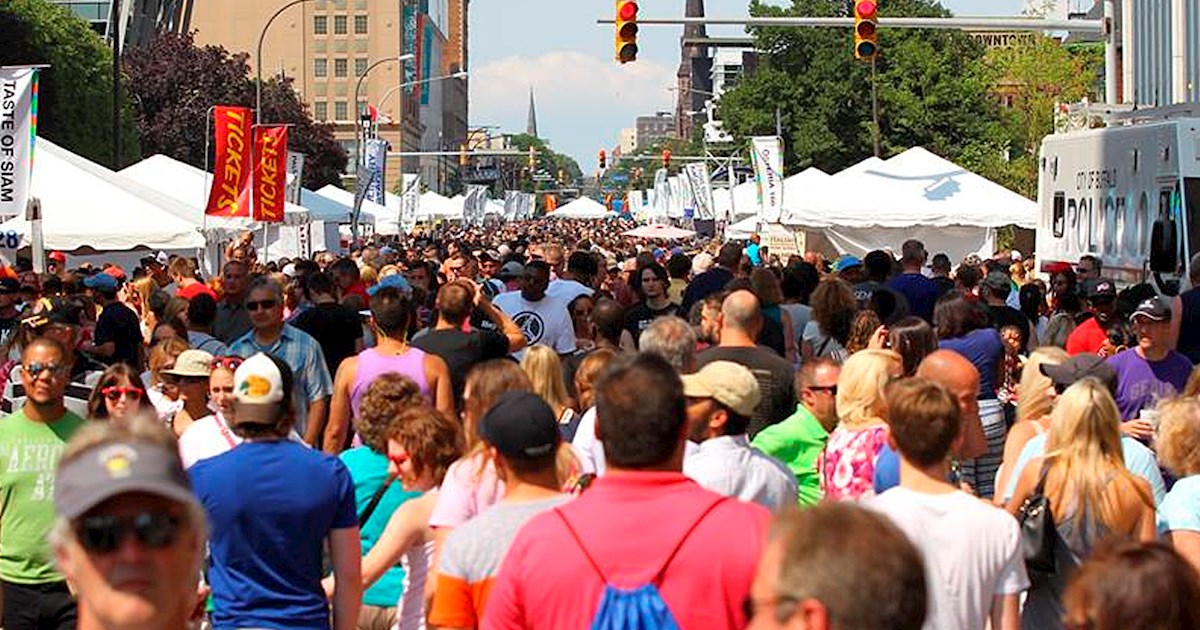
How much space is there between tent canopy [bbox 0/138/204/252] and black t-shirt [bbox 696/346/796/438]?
15.7m

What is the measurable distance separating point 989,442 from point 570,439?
2039mm

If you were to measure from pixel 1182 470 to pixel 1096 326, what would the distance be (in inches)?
230

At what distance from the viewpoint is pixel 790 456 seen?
311 inches

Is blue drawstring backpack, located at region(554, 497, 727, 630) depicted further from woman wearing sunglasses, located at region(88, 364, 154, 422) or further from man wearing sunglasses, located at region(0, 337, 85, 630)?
woman wearing sunglasses, located at region(88, 364, 154, 422)

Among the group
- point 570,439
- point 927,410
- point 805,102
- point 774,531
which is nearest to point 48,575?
point 570,439

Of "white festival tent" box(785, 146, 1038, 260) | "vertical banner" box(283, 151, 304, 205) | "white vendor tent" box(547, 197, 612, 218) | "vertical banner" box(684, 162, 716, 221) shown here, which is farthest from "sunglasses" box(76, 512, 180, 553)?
"white vendor tent" box(547, 197, 612, 218)

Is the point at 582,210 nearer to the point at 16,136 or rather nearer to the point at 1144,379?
the point at 16,136

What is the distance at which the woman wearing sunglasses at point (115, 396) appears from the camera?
333 inches

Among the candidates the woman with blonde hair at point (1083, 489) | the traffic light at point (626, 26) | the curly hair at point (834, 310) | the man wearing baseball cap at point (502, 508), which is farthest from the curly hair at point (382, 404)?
the traffic light at point (626, 26)

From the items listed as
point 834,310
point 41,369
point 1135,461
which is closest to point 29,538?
point 41,369

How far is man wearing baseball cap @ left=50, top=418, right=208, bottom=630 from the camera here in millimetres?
3412

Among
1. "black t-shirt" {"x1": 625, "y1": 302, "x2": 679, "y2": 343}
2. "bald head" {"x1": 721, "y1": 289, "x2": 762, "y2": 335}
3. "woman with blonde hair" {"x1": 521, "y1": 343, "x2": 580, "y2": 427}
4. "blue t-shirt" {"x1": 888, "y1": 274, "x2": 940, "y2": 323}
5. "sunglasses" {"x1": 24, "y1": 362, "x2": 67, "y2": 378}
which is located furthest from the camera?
"blue t-shirt" {"x1": 888, "y1": 274, "x2": 940, "y2": 323}

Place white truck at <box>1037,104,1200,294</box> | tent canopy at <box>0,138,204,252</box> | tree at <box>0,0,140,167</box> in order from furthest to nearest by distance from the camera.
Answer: tree at <box>0,0,140,167</box>
tent canopy at <box>0,138,204,252</box>
white truck at <box>1037,104,1200,294</box>

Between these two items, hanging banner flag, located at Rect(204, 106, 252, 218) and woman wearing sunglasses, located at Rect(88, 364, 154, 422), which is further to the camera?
hanging banner flag, located at Rect(204, 106, 252, 218)
